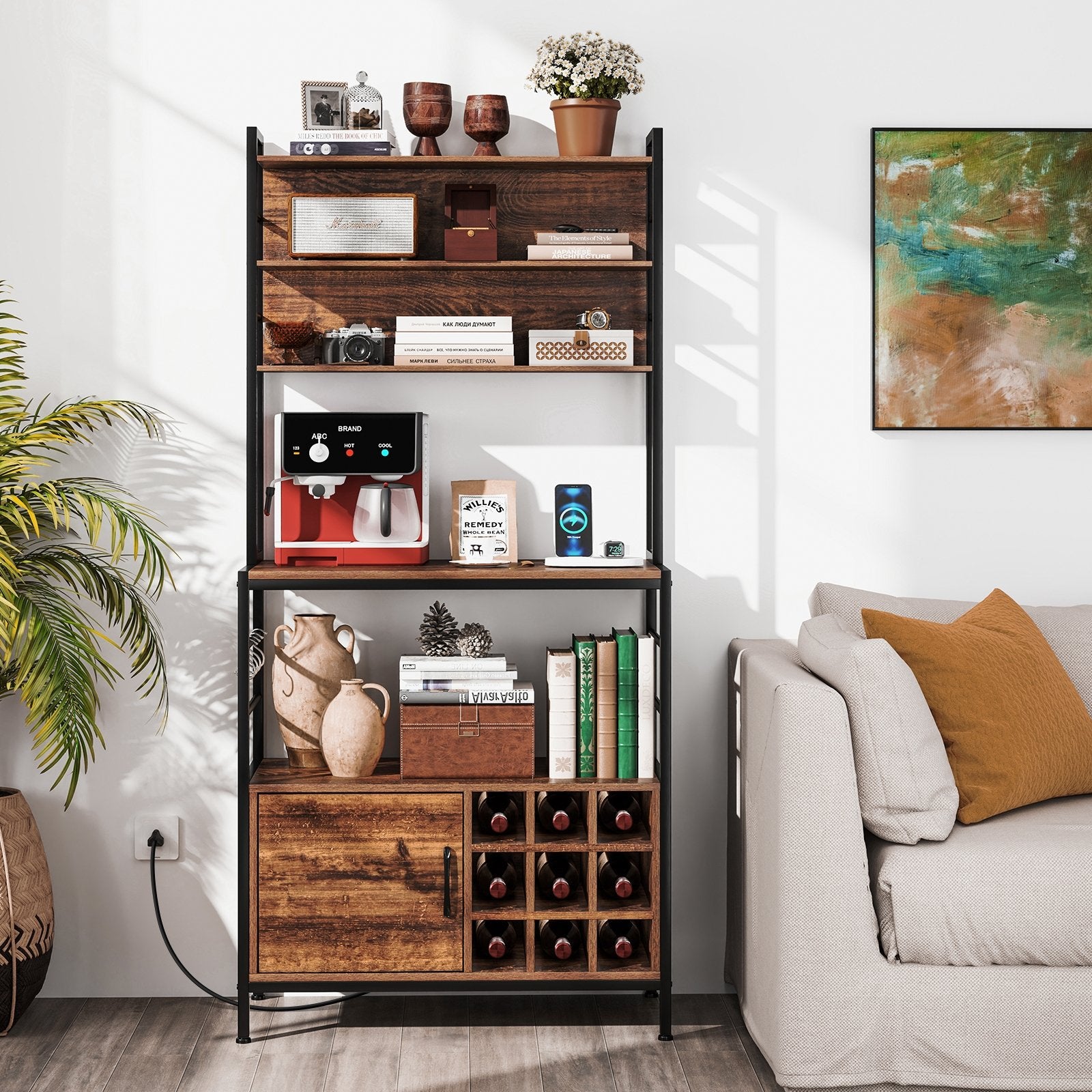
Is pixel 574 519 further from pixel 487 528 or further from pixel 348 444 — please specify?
pixel 348 444

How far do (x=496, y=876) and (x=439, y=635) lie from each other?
548 millimetres

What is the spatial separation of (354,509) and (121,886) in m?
1.11

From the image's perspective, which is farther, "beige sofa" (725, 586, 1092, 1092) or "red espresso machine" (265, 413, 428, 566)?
"red espresso machine" (265, 413, 428, 566)

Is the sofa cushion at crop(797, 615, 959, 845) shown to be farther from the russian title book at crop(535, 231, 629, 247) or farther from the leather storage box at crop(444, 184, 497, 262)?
the leather storage box at crop(444, 184, 497, 262)

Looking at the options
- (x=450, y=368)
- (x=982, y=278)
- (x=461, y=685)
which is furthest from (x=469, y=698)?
(x=982, y=278)

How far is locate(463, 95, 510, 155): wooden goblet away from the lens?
2518mm

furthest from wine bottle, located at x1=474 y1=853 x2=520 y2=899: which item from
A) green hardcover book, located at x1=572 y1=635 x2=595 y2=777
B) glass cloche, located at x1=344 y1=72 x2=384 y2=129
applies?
glass cloche, located at x1=344 y1=72 x2=384 y2=129

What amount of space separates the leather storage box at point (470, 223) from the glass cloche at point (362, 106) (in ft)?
0.72

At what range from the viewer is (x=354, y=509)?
248cm

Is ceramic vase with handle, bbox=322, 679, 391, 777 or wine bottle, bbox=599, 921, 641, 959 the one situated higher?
ceramic vase with handle, bbox=322, 679, 391, 777

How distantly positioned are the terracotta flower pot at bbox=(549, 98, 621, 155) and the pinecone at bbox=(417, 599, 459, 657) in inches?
42.7

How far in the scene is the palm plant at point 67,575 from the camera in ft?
7.60

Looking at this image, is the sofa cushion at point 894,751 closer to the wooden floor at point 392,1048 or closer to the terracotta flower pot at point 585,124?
the wooden floor at point 392,1048

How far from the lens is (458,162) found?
255cm
